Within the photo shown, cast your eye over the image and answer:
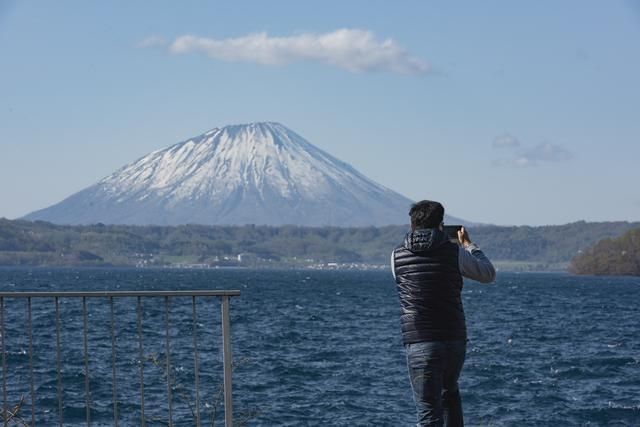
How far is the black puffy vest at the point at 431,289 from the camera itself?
6.72m

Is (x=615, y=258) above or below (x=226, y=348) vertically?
below

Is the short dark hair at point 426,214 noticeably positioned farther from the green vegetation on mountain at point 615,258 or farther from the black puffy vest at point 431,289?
the green vegetation on mountain at point 615,258

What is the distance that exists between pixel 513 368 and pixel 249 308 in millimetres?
26462

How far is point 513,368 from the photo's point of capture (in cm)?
2739

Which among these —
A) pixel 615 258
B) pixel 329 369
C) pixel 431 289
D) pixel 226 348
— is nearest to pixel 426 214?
pixel 431 289

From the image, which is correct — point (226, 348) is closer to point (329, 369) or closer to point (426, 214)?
point (426, 214)

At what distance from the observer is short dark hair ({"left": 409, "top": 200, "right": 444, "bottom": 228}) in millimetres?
6879

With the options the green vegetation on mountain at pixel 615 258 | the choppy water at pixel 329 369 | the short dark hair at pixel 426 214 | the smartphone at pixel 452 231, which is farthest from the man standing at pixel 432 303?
the green vegetation on mountain at pixel 615 258

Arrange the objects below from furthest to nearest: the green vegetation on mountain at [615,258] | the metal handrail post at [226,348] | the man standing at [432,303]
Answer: the green vegetation on mountain at [615,258], the metal handrail post at [226,348], the man standing at [432,303]

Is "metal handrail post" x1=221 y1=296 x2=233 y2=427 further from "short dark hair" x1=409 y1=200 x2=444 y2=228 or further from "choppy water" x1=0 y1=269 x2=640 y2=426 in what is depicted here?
"choppy water" x1=0 y1=269 x2=640 y2=426

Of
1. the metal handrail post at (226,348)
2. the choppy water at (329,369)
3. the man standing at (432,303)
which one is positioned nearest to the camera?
the man standing at (432,303)

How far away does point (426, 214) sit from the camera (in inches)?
271

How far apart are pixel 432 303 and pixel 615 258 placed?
130 metres

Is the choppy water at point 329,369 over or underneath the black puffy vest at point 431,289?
underneath
